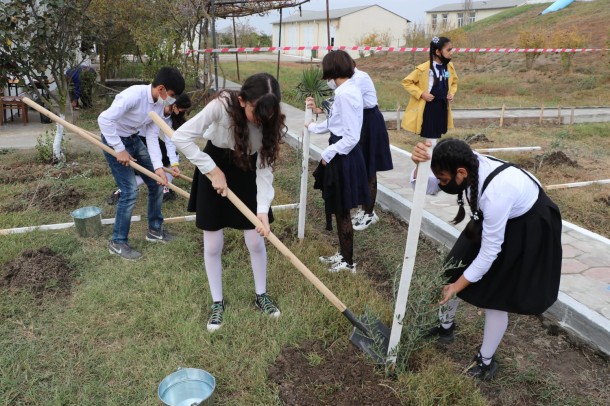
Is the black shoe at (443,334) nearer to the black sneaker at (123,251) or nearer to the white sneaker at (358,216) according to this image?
the white sneaker at (358,216)

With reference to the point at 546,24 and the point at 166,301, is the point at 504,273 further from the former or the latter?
the point at 546,24

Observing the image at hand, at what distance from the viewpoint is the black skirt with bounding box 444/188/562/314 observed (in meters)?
2.19

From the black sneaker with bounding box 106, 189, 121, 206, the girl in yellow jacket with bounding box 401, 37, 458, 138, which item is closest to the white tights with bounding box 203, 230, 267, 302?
the black sneaker with bounding box 106, 189, 121, 206

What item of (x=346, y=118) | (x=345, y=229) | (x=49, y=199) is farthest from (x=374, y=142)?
(x=49, y=199)

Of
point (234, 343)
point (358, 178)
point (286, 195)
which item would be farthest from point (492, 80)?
point (234, 343)

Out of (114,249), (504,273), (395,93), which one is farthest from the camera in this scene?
(395,93)

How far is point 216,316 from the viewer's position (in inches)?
116

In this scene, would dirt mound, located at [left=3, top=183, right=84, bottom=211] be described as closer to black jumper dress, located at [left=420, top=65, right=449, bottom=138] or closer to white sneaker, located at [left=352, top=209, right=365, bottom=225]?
white sneaker, located at [left=352, top=209, right=365, bottom=225]

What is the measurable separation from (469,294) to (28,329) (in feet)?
8.61

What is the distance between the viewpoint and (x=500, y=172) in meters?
2.12

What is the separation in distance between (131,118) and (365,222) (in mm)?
2278

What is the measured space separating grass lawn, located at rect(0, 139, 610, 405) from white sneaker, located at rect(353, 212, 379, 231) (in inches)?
12.8

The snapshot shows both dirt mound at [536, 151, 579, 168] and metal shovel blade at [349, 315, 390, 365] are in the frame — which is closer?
metal shovel blade at [349, 315, 390, 365]

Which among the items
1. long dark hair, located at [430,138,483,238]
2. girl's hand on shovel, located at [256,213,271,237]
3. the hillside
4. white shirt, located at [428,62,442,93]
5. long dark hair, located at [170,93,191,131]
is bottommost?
girl's hand on shovel, located at [256,213,271,237]
